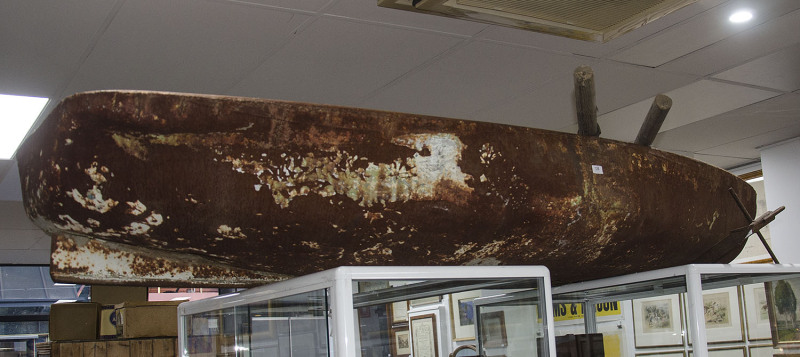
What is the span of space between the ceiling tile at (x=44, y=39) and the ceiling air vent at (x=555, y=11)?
4.04ft

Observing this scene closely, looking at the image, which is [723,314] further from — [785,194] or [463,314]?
[785,194]

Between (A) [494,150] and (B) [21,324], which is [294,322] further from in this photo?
(B) [21,324]

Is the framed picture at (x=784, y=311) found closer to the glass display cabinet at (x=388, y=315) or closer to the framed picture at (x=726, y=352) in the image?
the framed picture at (x=726, y=352)

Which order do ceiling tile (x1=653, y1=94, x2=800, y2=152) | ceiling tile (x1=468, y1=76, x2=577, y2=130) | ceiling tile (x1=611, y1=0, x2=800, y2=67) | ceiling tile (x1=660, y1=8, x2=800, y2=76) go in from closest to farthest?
ceiling tile (x1=611, y1=0, x2=800, y2=67), ceiling tile (x1=660, y1=8, x2=800, y2=76), ceiling tile (x1=468, y1=76, x2=577, y2=130), ceiling tile (x1=653, y1=94, x2=800, y2=152)

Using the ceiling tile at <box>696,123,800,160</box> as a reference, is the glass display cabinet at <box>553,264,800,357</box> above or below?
below

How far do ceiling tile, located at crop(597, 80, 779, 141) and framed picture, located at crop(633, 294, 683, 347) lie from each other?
213cm

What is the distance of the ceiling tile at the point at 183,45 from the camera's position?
101 inches

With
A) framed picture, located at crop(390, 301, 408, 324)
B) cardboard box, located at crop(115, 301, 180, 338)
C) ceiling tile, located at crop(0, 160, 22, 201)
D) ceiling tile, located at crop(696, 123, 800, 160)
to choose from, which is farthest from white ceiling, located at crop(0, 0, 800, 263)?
cardboard box, located at crop(115, 301, 180, 338)

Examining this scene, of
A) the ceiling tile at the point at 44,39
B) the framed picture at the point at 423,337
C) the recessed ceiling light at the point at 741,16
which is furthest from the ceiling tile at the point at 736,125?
the framed picture at the point at 423,337

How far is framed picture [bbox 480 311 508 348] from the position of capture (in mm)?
1517

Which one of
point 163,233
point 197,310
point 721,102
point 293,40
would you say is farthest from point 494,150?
point 721,102

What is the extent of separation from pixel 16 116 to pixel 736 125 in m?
3.88

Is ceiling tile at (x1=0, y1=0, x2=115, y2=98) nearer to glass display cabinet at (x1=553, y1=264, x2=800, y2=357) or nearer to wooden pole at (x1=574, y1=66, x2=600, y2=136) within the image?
wooden pole at (x1=574, y1=66, x2=600, y2=136)

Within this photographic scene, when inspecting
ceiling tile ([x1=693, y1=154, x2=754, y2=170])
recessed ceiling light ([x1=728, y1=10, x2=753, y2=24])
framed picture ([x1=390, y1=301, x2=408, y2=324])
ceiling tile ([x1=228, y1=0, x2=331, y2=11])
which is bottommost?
framed picture ([x1=390, y1=301, x2=408, y2=324])
